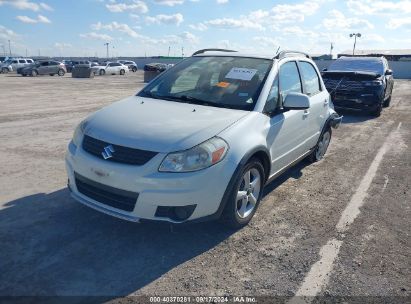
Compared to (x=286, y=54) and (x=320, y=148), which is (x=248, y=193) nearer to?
(x=286, y=54)

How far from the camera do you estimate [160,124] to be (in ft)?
11.3

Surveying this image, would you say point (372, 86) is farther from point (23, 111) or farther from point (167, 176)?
point (23, 111)

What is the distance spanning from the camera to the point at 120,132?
3338 mm

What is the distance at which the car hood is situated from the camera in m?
3.19

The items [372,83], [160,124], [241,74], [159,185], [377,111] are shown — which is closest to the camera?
[159,185]

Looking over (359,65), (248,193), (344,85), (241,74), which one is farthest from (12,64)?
(248,193)

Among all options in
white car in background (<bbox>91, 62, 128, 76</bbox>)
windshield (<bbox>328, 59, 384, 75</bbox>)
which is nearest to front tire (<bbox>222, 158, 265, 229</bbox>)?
windshield (<bbox>328, 59, 384, 75</bbox>)

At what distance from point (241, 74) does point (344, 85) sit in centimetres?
793

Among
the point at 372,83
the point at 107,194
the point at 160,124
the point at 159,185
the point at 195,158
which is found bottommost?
the point at 107,194

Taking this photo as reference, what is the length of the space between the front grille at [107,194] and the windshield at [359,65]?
A: 433 inches

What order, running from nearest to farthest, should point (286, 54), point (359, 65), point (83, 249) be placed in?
1. point (83, 249)
2. point (286, 54)
3. point (359, 65)

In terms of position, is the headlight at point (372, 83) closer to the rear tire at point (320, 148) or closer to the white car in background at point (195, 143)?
the rear tire at point (320, 148)

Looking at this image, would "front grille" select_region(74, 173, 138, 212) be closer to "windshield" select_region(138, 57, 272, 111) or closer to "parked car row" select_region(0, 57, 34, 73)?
"windshield" select_region(138, 57, 272, 111)

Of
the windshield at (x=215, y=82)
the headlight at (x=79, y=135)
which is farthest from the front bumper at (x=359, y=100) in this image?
the headlight at (x=79, y=135)
